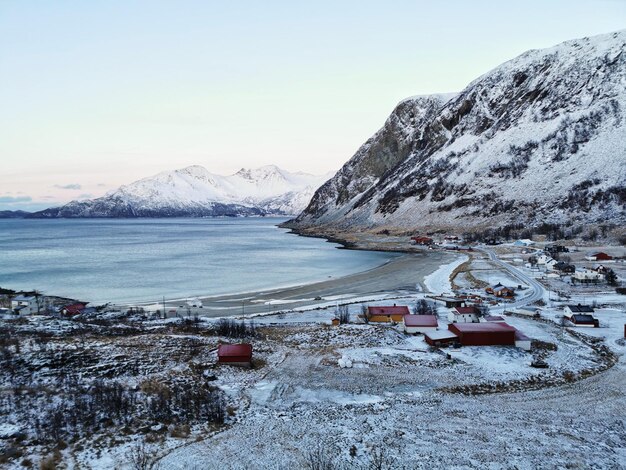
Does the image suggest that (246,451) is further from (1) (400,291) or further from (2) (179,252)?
(2) (179,252)

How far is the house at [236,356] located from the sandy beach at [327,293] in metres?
17.7

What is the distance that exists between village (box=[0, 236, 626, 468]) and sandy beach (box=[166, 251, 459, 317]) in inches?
173

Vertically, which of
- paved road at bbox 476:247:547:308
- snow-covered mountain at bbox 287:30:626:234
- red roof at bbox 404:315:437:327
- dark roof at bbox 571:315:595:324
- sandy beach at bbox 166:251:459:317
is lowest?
sandy beach at bbox 166:251:459:317

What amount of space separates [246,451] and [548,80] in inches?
6428

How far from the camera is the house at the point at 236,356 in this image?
A: 28.4m

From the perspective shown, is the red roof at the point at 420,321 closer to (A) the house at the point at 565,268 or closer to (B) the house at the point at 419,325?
(B) the house at the point at 419,325

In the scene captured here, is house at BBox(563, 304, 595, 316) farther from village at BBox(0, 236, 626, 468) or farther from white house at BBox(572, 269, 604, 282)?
white house at BBox(572, 269, 604, 282)

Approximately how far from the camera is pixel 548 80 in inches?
5906

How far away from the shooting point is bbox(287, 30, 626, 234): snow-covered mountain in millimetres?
117188

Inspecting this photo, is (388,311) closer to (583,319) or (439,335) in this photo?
(439,335)

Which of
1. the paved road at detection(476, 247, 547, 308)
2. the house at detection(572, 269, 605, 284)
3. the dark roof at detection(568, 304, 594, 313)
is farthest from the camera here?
the house at detection(572, 269, 605, 284)

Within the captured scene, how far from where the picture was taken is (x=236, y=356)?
93.7ft

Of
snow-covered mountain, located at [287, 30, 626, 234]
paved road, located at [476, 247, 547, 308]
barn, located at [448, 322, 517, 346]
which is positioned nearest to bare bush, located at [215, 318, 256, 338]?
barn, located at [448, 322, 517, 346]

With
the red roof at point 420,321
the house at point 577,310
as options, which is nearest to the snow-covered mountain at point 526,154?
the house at point 577,310
